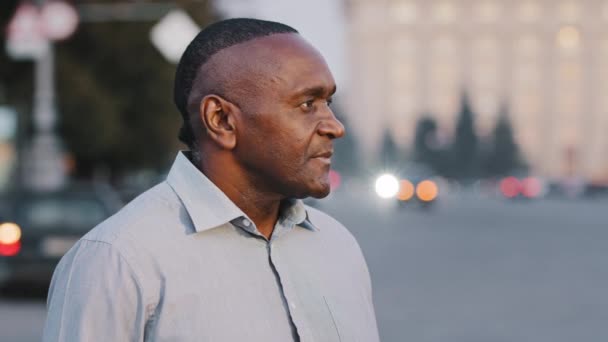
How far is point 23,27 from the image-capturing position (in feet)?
76.4

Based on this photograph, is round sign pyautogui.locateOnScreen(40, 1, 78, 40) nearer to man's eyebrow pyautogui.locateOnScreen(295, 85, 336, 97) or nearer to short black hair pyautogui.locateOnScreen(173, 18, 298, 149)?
Answer: short black hair pyautogui.locateOnScreen(173, 18, 298, 149)

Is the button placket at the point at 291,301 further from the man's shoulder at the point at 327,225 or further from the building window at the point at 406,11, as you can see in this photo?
the building window at the point at 406,11

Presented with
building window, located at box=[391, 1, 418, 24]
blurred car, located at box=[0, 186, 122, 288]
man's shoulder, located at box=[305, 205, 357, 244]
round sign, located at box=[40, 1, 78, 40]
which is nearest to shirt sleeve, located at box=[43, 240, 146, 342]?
man's shoulder, located at box=[305, 205, 357, 244]

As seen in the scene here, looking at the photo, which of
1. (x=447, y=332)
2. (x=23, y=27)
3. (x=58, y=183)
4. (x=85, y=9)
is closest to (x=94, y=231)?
(x=447, y=332)

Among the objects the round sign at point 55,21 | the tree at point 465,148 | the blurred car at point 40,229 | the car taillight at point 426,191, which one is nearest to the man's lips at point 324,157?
the blurred car at point 40,229

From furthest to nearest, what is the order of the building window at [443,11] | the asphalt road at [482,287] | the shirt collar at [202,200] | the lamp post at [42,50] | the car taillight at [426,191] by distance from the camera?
the building window at [443,11] → the car taillight at [426,191] → the lamp post at [42,50] → the asphalt road at [482,287] → the shirt collar at [202,200]

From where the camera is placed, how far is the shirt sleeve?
1.94 metres

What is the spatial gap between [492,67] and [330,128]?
453ft

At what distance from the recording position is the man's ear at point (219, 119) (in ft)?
7.09

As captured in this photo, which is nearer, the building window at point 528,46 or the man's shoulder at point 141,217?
the man's shoulder at point 141,217

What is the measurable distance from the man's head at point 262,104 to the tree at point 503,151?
110 metres

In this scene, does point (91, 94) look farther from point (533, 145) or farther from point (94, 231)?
point (533, 145)

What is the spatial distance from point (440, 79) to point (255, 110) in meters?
137

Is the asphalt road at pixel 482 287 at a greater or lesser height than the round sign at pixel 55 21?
lesser
